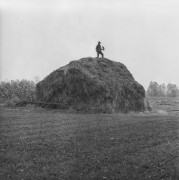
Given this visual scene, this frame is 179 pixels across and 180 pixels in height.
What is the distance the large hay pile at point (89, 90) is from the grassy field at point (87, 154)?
16.4 meters

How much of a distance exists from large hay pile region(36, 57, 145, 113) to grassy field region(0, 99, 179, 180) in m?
16.4

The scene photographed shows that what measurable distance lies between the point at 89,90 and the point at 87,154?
78.6 feet

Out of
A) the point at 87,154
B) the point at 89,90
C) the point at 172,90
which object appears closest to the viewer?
the point at 87,154

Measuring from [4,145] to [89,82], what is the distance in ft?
76.1

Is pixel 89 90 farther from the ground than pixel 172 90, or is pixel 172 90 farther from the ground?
pixel 172 90

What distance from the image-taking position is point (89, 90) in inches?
1462

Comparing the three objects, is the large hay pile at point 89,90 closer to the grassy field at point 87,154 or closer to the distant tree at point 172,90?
the grassy field at point 87,154

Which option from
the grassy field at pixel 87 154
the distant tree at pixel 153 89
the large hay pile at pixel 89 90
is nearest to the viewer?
the grassy field at pixel 87 154

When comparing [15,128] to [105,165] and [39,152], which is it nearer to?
[39,152]

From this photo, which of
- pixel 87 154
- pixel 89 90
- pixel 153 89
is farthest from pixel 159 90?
pixel 87 154

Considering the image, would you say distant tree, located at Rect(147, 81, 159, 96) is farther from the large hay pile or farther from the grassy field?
the grassy field

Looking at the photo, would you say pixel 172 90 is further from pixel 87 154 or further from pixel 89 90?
pixel 87 154

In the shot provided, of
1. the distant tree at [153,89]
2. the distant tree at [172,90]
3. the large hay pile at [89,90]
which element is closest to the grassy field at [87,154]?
the large hay pile at [89,90]

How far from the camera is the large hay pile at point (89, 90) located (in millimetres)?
36719
